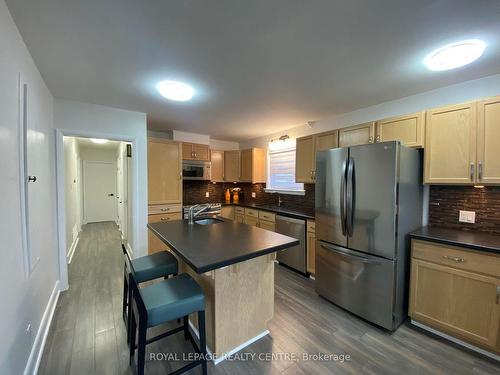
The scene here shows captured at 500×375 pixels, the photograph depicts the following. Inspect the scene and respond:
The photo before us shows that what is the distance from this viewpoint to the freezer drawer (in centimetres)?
204

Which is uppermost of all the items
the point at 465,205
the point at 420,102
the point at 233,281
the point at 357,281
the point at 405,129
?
the point at 420,102

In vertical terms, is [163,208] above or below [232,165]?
below

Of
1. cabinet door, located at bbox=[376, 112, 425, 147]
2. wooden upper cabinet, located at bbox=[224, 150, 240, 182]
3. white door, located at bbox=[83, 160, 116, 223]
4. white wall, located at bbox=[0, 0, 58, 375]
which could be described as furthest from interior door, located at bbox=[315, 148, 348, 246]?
white door, located at bbox=[83, 160, 116, 223]

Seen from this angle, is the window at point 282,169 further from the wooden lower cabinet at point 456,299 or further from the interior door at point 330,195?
the wooden lower cabinet at point 456,299

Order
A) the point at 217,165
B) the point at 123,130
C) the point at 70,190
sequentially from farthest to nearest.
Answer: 1. the point at 217,165
2. the point at 70,190
3. the point at 123,130

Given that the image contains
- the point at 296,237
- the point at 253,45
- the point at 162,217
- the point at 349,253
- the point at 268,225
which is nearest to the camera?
the point at 253,45

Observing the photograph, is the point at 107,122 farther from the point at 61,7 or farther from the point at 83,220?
the point at 83,220

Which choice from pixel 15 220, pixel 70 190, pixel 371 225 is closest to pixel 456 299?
pixel 371 225

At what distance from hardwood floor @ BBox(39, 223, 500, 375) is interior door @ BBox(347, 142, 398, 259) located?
78cm

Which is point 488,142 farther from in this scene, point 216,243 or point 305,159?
point 216,243

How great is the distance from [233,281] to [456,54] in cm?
248

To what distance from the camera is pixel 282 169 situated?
4258 millimetres

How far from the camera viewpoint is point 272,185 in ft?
14.8

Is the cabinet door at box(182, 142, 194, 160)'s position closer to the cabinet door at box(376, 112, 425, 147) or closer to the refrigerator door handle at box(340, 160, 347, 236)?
the refrigerator door handle at box(340, 160, 347, 236)
